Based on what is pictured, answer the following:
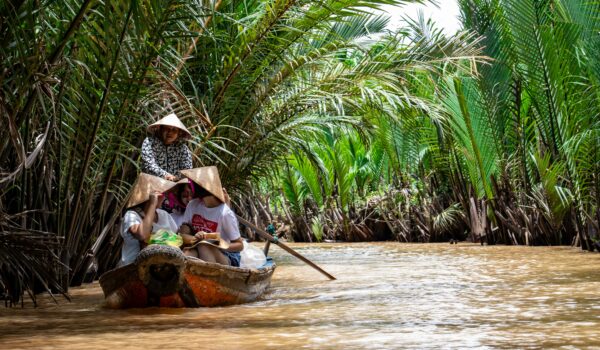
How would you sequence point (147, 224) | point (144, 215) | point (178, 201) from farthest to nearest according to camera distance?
point (178, 201) < point (144, 215) < point (147, 224)

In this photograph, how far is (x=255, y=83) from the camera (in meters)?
10.5

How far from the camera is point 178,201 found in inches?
279

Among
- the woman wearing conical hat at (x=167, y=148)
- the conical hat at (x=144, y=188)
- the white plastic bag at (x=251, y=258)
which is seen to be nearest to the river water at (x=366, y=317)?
the white plastic bag at (x=251, y=258)

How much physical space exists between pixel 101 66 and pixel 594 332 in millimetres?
4002

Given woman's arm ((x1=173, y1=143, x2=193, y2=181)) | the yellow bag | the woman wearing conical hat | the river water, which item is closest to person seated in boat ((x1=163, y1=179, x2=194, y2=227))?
the woman wearing conical hat

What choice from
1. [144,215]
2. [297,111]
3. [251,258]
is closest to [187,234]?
[144,215]

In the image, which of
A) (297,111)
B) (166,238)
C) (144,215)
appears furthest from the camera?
(297,111)

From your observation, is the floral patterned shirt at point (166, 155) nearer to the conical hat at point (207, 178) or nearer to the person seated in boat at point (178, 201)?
the person seated in boat at point (178, 201)

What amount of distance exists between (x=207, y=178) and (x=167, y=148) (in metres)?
0.83

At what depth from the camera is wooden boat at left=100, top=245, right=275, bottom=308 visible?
5984mm

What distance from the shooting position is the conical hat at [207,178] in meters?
6.60

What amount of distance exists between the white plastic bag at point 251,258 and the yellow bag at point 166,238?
1170 mm

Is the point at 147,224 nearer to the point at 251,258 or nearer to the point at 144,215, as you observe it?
the point at 144,215

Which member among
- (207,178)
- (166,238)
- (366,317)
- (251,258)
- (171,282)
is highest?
(207,178)
